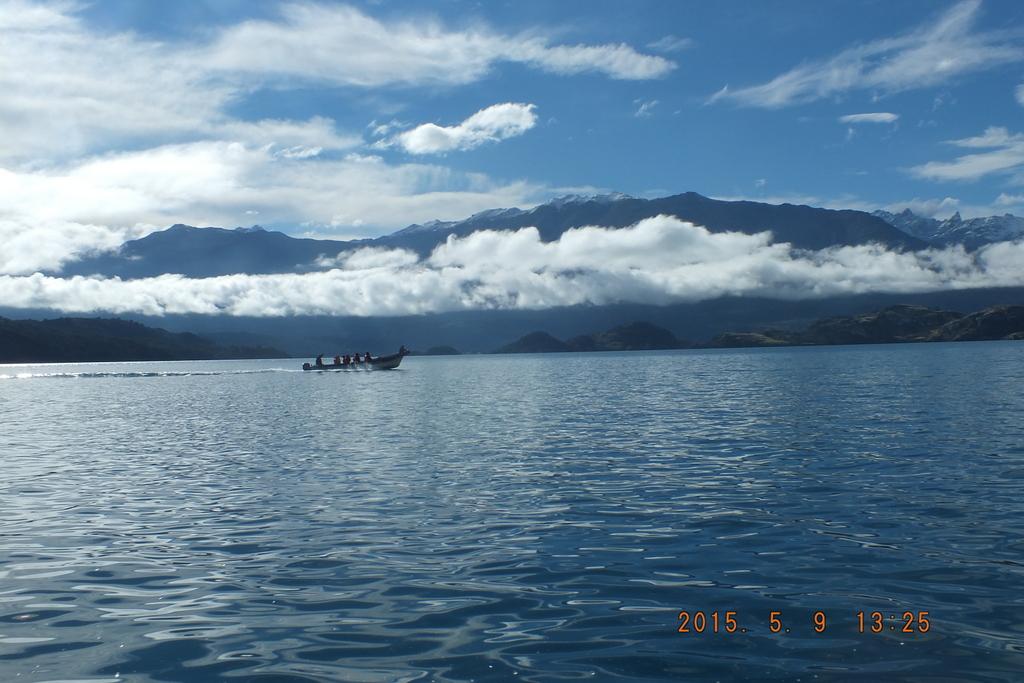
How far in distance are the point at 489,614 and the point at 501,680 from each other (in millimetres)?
2850

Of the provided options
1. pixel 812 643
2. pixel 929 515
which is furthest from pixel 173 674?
pixel 929 515

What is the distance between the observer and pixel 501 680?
439 inches

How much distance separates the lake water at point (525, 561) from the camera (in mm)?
12055

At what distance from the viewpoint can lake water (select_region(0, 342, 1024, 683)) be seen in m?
12.1

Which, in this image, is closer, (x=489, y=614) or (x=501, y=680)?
(x=501, y=680)

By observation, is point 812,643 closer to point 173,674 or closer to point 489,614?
point 489,614

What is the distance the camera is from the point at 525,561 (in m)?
17.6

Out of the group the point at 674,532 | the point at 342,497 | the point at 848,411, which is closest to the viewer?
the point at 674,532
